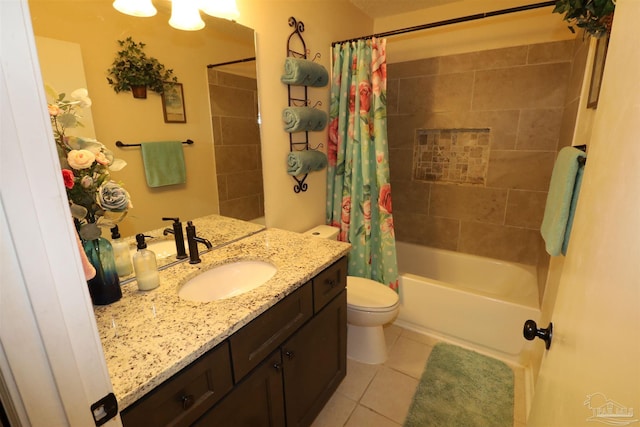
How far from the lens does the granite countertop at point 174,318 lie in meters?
0.72

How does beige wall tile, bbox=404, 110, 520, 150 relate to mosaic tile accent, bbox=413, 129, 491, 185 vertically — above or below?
above

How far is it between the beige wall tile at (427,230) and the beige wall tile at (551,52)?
1.30 meters

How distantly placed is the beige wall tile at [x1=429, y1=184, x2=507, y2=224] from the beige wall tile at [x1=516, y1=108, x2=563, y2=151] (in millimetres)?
387

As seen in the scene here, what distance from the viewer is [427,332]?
2189 millimetres

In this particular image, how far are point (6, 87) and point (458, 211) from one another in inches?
107

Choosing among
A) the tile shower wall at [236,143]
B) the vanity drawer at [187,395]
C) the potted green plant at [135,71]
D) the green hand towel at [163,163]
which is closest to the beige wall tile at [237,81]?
the tile shower wall at [236,143]

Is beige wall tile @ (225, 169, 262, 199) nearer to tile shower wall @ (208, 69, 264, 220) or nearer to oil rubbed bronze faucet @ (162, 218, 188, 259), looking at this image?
tile shower wall @ (208, 69, 264, 220)

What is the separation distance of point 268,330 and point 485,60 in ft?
7.97

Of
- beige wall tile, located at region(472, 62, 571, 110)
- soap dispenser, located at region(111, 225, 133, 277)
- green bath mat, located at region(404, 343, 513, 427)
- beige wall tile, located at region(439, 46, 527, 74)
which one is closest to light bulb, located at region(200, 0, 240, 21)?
soap dispenser, located at region(111, 225, 133, 277)

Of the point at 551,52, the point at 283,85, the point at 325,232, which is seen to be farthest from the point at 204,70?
the point at 551,52

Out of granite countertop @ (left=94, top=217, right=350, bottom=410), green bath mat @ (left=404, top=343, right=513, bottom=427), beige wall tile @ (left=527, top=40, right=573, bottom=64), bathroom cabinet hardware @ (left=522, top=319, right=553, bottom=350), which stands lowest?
green bath mat @ (left=404, top=343, right=513, bottom=427)

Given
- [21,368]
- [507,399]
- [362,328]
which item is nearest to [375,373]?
[362,328]

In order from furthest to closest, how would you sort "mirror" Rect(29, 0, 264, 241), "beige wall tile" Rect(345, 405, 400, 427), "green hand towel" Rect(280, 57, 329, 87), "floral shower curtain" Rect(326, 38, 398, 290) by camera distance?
"floral shower curtain" Rect(326, 38, 398, 290), "green hand towel" Rect(280, 57, 329, 87), "beige wall tile" Rect(345, 405, 400, 427), "mirror" Rect(29, 0, 264, 241)

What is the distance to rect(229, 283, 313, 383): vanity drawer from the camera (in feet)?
3.11
